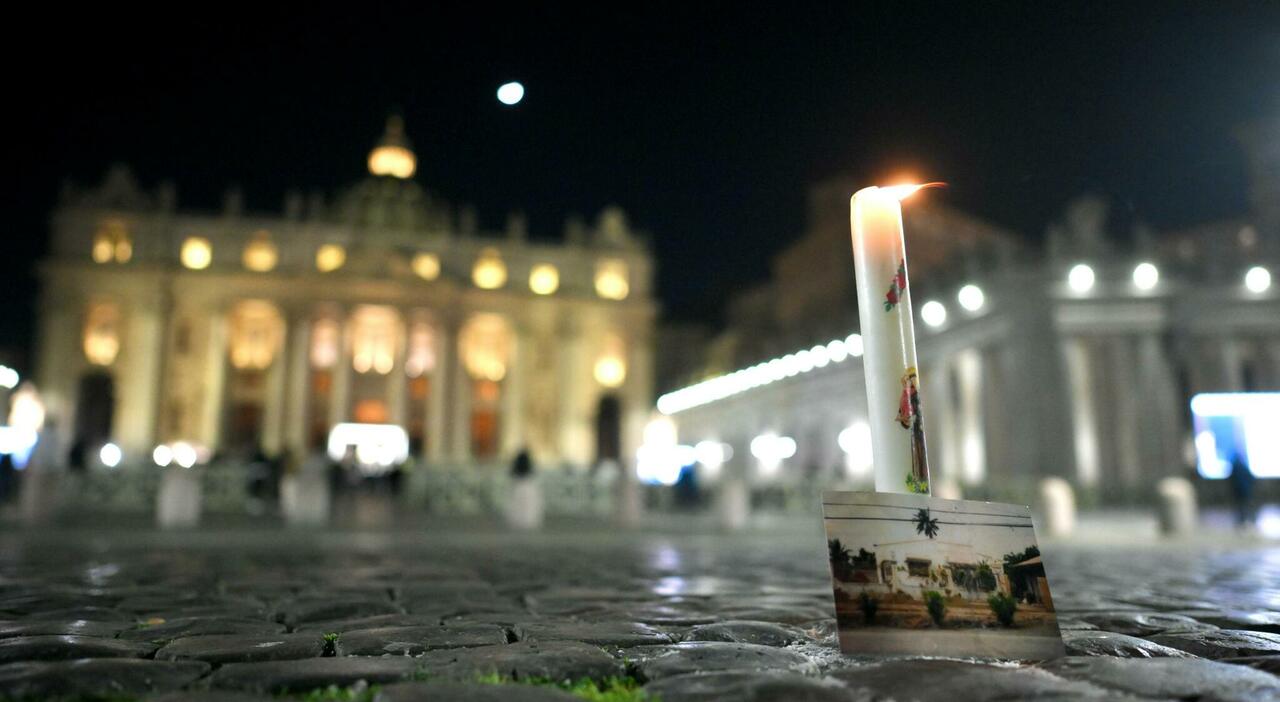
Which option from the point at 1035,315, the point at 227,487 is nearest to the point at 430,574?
the point at 227,487

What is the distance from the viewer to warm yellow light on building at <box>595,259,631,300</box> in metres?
63.3

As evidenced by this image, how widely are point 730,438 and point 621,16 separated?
1878 inches

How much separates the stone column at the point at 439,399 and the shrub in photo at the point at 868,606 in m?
52.7

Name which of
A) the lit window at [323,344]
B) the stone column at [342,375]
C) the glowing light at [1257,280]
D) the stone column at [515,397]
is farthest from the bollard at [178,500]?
the stone column at [515,397]

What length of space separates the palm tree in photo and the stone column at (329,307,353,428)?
53035 mm

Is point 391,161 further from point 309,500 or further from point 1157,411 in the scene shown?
point 1157,411

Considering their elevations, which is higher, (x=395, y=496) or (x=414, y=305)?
(x=414, y=305)

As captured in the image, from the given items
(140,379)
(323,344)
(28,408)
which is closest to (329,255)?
(323,344)

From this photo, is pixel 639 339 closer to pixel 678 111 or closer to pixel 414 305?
pixel 414 305

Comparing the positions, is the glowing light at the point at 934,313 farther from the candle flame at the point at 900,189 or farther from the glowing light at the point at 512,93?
the candle flame at the point at 900,189

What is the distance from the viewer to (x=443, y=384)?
2147 inches

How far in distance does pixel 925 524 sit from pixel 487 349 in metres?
59.9

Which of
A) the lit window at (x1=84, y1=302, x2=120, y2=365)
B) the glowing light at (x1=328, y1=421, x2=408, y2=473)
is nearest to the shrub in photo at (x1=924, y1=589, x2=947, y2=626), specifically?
the glowing light at (x1=328, y1=421, x2=408, y2=473)

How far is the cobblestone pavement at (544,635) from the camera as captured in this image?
8.66ft
